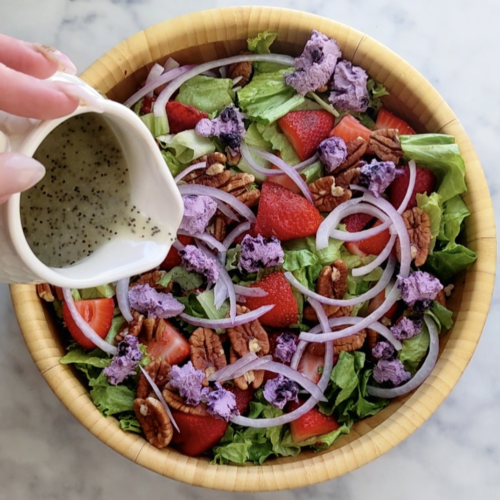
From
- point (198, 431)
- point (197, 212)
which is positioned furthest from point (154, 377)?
point (197, 212)

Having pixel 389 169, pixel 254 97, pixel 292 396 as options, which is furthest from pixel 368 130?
pixel 292 396

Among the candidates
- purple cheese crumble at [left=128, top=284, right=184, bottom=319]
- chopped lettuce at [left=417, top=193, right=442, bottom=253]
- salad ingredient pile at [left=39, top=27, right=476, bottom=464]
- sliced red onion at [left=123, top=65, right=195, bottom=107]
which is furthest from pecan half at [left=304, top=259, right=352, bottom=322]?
sliced red onion at [left=123, top=65, right=195, bottom=107]

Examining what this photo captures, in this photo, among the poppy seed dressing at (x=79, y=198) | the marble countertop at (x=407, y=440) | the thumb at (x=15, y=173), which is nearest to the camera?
the thumb at (x=15, y=173)

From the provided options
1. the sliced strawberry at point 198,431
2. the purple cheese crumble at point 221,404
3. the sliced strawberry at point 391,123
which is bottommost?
the sliced strawberry at point 198,431

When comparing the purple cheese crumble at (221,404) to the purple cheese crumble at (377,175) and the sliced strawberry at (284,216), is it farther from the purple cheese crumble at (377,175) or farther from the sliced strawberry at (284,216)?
the purple cheese crumble at (377,175)

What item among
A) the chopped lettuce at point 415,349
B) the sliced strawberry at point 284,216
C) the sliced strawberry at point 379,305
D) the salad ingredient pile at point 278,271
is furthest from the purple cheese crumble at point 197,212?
the chopped lettuce at point 415,349

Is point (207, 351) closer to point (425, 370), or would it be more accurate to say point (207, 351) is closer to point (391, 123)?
point (425, 370)

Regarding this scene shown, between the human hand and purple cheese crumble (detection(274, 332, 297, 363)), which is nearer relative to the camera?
the human hand

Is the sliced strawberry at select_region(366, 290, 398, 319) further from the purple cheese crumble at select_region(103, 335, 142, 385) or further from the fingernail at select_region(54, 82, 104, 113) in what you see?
the fingernail at select_region(54, 82, 104, 113)
